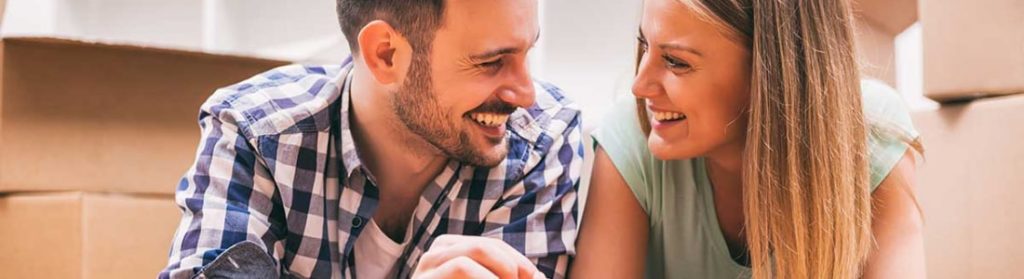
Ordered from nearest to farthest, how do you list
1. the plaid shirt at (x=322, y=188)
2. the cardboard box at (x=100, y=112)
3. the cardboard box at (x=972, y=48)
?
the plaid shirt at (x=322, y=188) < the cardboard box at (x=972, y=48) < the cardboard box at (x=100, y=112)

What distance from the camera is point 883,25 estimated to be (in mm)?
1575

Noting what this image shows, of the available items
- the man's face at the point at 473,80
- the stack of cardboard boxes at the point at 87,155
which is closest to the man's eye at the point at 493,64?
the man's face at the point at 473,80

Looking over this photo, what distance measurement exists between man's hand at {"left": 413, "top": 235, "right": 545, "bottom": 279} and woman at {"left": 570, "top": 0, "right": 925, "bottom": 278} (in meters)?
0.19

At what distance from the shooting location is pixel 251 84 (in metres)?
1.09

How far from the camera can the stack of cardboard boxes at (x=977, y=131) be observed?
1.09 metres

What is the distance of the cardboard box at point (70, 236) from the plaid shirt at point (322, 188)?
31cm

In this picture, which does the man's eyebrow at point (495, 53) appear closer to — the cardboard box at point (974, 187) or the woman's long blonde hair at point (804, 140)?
the woman's long blonde hair at point (804, 140)

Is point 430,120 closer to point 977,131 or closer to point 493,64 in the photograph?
point 493,64

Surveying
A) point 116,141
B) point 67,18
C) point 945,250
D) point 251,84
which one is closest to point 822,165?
point 945,250

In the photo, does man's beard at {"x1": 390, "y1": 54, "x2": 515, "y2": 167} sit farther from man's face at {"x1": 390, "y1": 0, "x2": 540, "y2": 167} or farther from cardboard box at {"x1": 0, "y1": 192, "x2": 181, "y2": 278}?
cardboard box at {"x1": 0, "y1": 192, "x2": 181, "y2": 278}

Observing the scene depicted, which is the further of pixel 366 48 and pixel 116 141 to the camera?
pixel 116 141

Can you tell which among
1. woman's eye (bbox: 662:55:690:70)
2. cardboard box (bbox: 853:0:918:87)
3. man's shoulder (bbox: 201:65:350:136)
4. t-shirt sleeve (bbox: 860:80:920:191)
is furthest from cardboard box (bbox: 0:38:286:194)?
cardboard box (bbox: 853:0:918:87)

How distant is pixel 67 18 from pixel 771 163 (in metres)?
1.35

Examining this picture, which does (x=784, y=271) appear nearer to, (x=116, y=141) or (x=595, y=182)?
(x=595, y=182)
